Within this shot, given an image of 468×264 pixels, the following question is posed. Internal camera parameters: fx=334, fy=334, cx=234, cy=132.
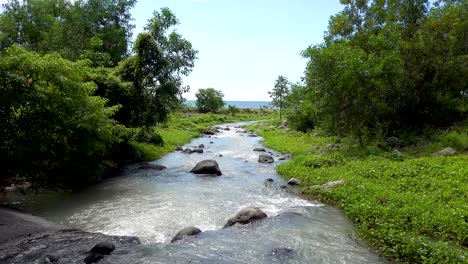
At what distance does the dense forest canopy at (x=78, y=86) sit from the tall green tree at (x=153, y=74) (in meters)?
0.09

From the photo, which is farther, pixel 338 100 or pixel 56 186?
pixel 338 100

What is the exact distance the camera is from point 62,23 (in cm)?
3894

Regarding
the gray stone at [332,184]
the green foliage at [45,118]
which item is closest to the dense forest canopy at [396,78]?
the gray stone at [332,184]

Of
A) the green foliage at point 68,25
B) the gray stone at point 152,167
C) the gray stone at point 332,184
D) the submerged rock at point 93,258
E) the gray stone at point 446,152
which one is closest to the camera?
the submerged rock at point 93,258

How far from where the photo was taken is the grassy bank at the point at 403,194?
10.5m

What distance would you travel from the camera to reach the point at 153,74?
2892 centimetres

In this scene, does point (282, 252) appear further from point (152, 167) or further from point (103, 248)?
point (152, 167)

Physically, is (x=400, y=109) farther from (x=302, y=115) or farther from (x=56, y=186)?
(x=56, y=186)

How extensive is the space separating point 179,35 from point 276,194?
65.4 ft

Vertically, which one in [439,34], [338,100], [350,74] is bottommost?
[338,100]

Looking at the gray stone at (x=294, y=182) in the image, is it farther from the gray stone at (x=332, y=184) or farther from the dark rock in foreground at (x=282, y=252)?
the dark rock in foreground at (x=282, y=252)

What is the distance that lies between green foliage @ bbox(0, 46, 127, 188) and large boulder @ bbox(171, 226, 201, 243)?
7.42m

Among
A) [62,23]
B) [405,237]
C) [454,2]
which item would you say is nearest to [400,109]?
[454,2]

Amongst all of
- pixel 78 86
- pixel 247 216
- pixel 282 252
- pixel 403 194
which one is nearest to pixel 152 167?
pixel 78 86
